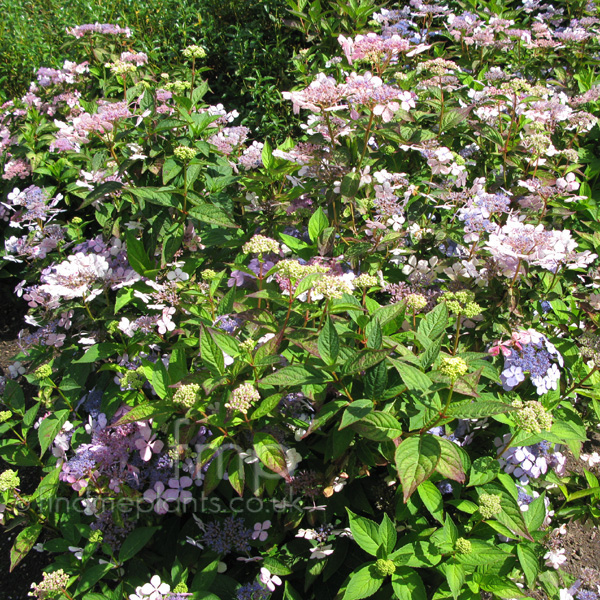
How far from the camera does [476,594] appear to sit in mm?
1552

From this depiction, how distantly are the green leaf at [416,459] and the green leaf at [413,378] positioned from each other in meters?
0.15

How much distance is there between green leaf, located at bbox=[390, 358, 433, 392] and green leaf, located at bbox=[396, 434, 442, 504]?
5.8 inches

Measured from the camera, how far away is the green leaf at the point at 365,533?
1.52 m

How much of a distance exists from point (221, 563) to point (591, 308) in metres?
1.72

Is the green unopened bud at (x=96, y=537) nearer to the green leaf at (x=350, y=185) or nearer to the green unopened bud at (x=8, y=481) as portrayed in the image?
the green unopened bud at (x=8, y=481)

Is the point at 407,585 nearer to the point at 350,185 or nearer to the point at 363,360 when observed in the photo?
the point at 363,360

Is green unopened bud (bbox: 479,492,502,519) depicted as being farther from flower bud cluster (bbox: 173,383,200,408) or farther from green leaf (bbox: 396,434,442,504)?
flower bud cluster (bbox: 173,383,200,408)

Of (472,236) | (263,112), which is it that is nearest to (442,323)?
(472,236)

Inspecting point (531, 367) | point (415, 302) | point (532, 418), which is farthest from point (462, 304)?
point (532, 418)

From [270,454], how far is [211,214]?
971 mm

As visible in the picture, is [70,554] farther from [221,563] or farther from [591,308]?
[591,308]

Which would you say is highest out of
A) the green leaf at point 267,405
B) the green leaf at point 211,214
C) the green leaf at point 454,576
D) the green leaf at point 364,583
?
the green leaf at point 211,214

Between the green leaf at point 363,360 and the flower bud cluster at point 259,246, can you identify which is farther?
the flower bud cluster at point 259,246

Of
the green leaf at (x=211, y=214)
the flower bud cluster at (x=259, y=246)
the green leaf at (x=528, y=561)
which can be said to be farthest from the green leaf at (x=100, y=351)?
the green leaf at (x=528, y=561)
